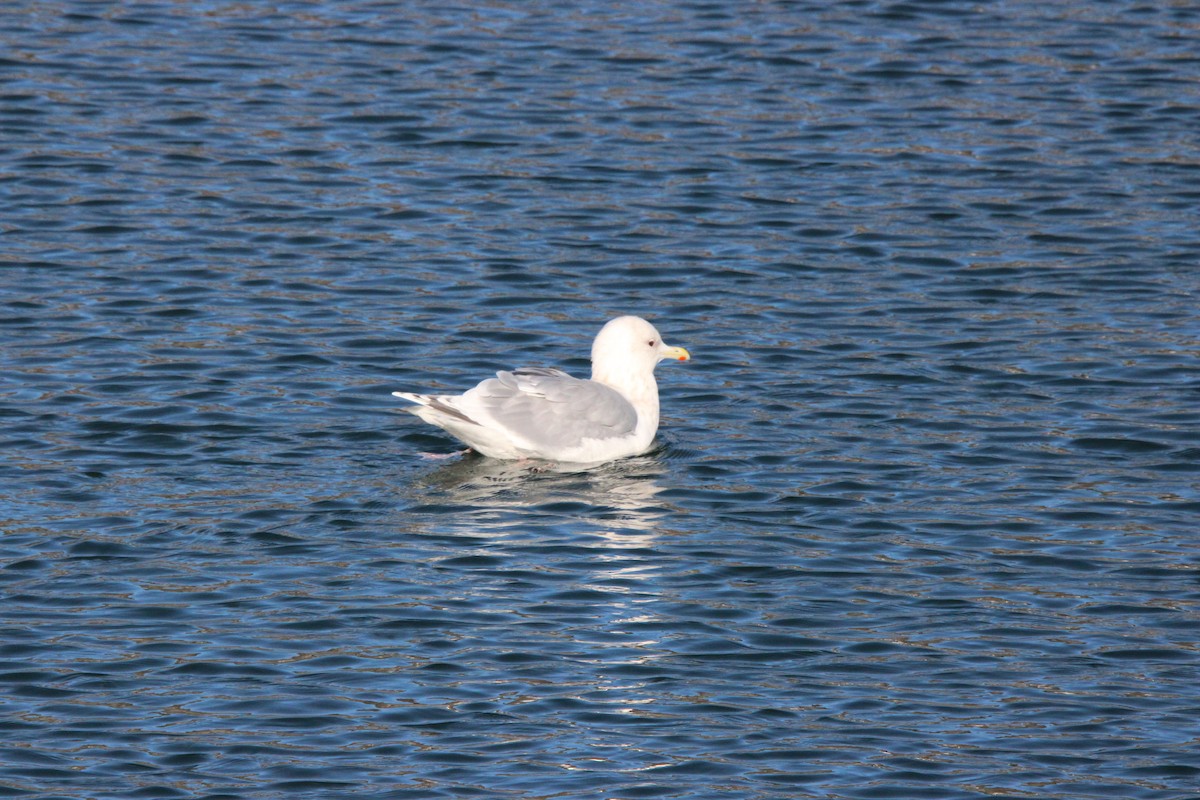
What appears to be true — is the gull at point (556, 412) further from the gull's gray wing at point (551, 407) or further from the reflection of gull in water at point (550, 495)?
the reflection of gull in water at point (550, 495)

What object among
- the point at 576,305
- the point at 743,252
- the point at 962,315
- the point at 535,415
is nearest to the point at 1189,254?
the point at 962,315

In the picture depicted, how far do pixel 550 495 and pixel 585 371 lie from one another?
2361 mm

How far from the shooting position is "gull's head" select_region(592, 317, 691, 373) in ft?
43.2

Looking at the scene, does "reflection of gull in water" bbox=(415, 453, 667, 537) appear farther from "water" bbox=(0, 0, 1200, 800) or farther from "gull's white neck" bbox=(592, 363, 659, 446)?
"gull's white neck" bbox=(592, 363, 659, 446)

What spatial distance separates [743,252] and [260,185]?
4.25m

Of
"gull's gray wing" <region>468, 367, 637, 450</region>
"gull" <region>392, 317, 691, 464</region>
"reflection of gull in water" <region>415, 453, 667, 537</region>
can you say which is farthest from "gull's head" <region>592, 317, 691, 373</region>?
"reflection of gull in water" <region>415, 453, 667, 537</region>

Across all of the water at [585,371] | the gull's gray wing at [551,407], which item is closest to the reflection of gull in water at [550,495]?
the water at [585,371]

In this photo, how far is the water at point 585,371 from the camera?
8.96 metres

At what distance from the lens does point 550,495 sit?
470 inches

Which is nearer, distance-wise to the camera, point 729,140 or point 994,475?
point 994,475

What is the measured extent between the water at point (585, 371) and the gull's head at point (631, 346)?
0.50 m

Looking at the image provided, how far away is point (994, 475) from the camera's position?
12219 mm

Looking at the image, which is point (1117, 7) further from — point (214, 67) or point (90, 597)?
point (90, 597)

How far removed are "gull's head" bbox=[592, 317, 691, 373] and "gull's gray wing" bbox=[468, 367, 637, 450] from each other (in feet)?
1.34
